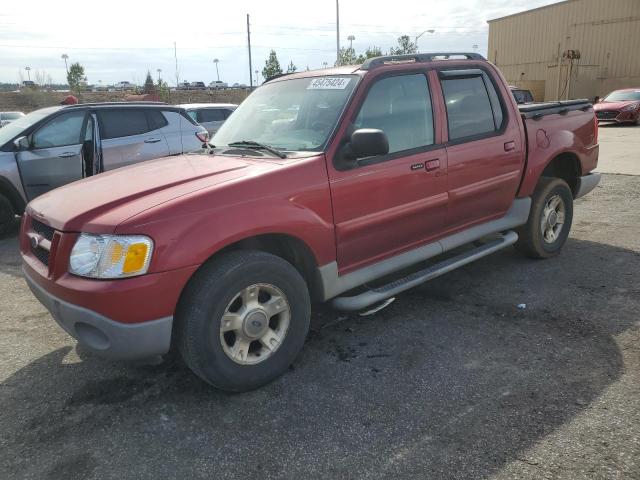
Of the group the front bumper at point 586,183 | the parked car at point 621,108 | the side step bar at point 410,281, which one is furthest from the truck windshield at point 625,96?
the side step bar at point 410,281

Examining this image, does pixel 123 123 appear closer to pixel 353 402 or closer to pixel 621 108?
pixel 353 402

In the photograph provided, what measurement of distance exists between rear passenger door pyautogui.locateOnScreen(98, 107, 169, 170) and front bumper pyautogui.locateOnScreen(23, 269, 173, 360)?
5093mm

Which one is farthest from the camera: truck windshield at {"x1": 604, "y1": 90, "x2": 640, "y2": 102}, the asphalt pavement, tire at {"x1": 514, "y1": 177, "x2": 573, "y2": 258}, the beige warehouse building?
the beige warehouse building

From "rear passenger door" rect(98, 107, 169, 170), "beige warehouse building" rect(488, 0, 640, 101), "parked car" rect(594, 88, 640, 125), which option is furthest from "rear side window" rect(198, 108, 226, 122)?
"beige warehouse building" rect(488, 0, 640, 101)

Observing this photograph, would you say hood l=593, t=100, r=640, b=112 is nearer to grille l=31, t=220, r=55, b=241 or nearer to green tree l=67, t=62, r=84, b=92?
grille l=31, t=220, r=55, b=241

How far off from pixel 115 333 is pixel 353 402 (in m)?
1.31

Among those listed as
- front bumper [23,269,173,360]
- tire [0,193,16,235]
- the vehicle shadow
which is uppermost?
front bumper [23,269,173,360]

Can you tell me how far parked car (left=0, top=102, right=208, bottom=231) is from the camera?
6781mm

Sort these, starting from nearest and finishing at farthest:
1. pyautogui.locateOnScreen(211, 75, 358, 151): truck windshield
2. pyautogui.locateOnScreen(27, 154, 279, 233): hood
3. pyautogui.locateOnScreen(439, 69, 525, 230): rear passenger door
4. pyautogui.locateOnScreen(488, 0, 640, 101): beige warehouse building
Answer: pyautogui.locateOnScreen(27, 154, 279, 233): hood → pyautogui.locateOnScreen(211, 75, 358, 151): truck windshield → pyautogui.locateOnScreen(439, 69, 525, 230): rear passenger door → pyautogui.locateOnScreen(488, 0, 640, 101): beige warehouse building

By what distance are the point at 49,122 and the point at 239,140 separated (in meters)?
4.47

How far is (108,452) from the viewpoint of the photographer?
2521mm

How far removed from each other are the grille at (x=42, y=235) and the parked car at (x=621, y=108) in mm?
22995

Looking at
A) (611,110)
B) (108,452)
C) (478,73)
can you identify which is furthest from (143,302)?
(611,110)

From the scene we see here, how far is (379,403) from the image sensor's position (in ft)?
9.30
